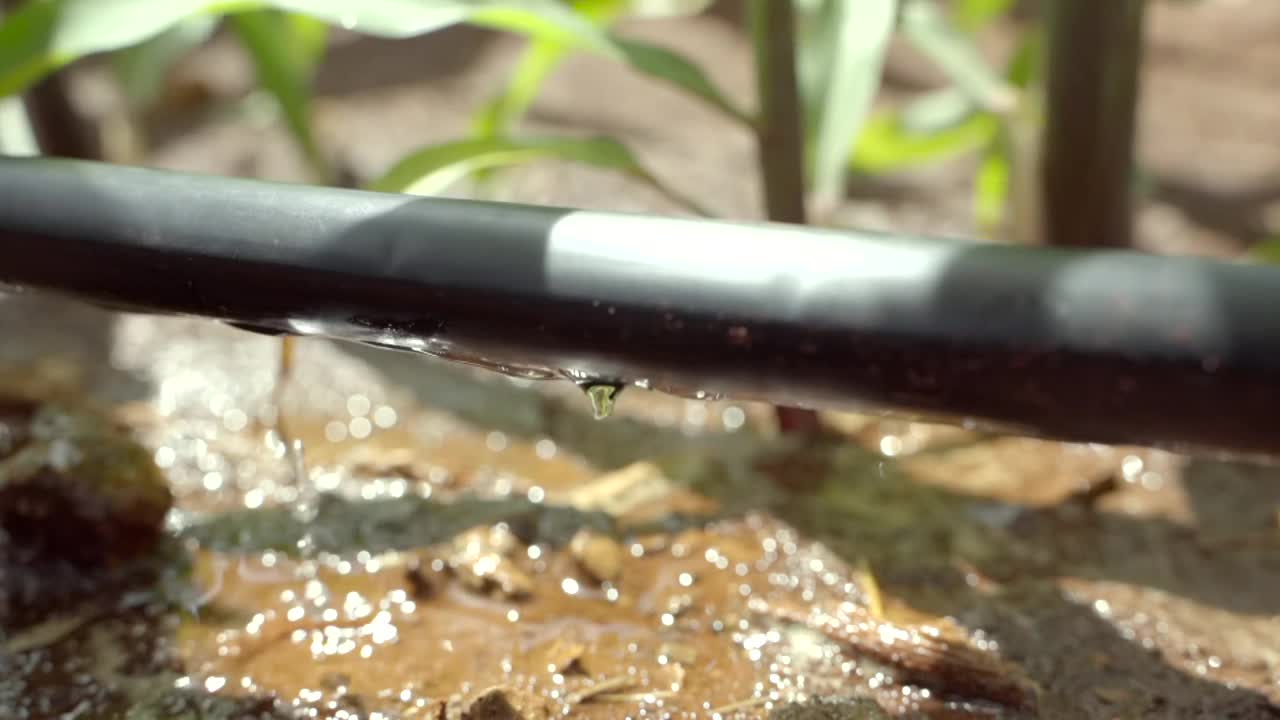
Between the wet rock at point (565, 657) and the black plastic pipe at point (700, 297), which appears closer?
the black plastic pipe at point (700, 297)

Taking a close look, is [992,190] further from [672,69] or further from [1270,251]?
[672,69]

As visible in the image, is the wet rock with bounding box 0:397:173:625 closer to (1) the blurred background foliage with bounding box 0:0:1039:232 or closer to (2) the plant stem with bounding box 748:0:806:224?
(1) the blurred background foliage with bounding box 0:0:1039:232

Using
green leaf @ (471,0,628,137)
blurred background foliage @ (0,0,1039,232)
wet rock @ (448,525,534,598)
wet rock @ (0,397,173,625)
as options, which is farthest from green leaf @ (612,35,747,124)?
wet rock @ (0,397,173,625)

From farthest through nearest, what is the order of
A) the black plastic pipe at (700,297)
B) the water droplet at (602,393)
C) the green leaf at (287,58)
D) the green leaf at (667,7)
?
the green leaf at (667,7) → the green leaf at (287,58) → the water droplet at (602,393) → the black plastic pipe at (700,297)

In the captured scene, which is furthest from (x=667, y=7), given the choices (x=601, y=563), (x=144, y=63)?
(x=601, y=563)

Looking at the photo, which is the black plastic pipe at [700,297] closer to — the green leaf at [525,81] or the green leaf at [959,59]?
the green leaf at [525,81]

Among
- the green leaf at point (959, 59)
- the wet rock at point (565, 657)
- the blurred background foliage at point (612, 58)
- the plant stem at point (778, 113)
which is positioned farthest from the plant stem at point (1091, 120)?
the wet rock at point (565, 657)
